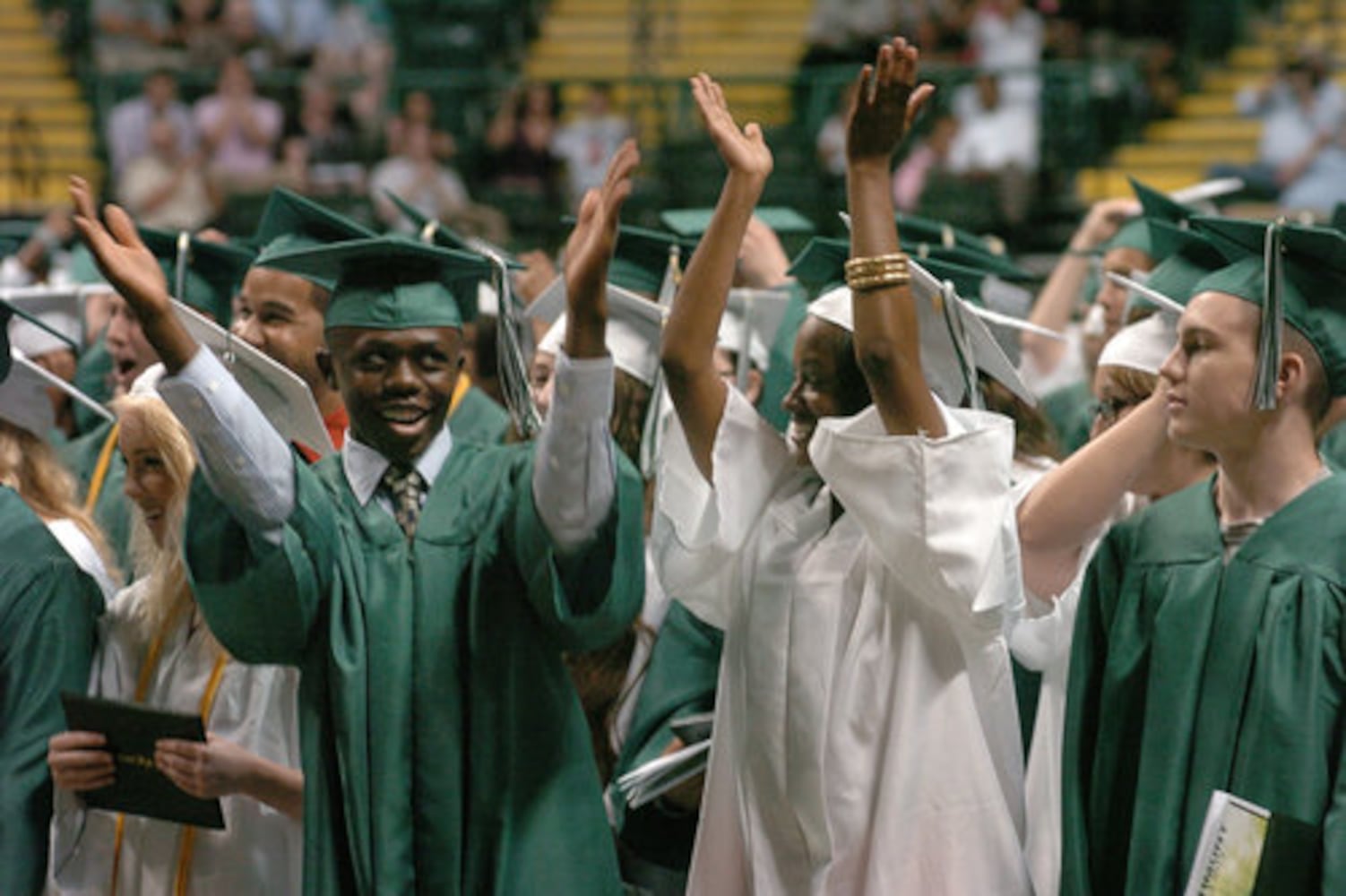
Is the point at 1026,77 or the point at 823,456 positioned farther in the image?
the point at 1026,77

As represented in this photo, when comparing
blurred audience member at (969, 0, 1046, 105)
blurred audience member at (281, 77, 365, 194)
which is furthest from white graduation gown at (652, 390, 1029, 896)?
blurred audience member at (969, 0, 1046, 105)

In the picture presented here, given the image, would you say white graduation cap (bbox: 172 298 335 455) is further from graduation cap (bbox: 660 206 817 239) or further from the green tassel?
graduation cap (bbox: 660 206 817 239)

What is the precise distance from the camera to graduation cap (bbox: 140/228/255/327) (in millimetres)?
5762

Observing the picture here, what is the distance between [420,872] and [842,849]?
2.14ft

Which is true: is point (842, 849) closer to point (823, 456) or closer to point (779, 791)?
point (779, 791)

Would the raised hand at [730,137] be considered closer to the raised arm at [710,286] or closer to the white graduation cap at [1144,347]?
the raised arm at [710,286]

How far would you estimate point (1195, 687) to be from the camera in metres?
3.80

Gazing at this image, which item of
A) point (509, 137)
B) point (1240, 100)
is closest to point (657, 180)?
point (509, 137)

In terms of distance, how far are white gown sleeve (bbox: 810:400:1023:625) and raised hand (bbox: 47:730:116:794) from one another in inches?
52.2

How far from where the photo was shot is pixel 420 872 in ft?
12.6

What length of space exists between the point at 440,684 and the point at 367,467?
37 cm

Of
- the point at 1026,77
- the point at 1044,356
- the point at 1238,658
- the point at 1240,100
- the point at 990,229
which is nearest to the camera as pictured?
the point at 1238,658

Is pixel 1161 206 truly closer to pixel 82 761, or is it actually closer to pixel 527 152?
pixel 82 761

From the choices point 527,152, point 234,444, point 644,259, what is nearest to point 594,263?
point 234,444
